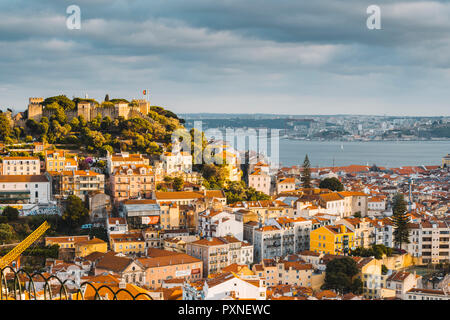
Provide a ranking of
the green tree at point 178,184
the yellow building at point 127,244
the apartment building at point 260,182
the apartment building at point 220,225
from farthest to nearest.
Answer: the apartment building at point 260,182 < the green tree at point 178,184 < the apartment building at point 220,225 < the yellow building at point 127,244

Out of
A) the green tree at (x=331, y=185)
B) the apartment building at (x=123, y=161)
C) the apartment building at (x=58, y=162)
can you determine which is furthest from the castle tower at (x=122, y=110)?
the green tree at (x=331, y=185)

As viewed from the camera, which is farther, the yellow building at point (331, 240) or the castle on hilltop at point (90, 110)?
the castle on hilltop at point (90, 110)

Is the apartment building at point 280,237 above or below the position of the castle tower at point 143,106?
below

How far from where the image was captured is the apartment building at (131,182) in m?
14.5

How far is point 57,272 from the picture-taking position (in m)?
10.2

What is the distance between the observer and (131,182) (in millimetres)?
14594

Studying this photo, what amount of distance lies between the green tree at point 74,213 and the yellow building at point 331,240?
5.35m

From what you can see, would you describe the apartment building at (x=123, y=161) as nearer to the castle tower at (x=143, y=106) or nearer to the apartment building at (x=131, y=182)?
the apartment building at (x=131, y=182)

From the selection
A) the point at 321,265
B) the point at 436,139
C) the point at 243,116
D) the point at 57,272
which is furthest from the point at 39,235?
the point at 436,139

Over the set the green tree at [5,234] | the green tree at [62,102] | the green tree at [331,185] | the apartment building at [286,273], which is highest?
the green tree at [62,102]

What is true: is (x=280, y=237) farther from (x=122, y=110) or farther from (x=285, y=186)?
(x=122, y=110)

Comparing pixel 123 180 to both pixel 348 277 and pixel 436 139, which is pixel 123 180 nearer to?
pixel 348 277

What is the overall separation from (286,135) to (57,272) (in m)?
51.7
